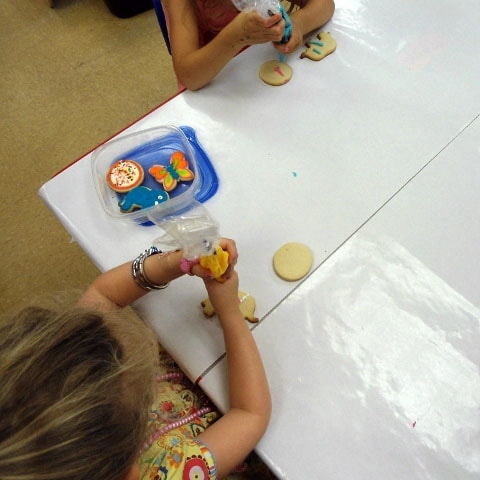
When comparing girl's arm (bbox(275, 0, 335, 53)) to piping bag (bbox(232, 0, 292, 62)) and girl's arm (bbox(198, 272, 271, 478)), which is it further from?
girl's arm (bbox(198, 272, 271, 478))

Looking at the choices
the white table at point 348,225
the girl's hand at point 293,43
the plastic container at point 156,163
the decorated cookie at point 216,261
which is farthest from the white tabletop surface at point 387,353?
the girl's hand at point 293,43

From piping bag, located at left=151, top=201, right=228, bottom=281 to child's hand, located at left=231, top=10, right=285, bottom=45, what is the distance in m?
0.38

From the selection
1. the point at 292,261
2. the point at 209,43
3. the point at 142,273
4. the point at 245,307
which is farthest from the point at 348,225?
the point at 209,43

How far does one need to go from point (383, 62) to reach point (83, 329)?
745mm

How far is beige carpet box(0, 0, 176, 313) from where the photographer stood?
1410mm

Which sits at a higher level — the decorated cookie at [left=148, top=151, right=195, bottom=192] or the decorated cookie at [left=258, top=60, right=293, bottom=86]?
the decorated cookie at [left=258, top=60, right=293, bottom=86]

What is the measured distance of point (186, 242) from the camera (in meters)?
0.62

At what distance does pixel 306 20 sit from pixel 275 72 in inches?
4.9

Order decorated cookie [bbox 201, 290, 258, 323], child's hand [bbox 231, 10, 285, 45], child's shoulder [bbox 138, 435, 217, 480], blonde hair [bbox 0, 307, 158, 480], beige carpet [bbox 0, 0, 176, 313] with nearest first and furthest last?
blonde hair [bbox 0, 307, 158, 480], child's shoulder [bbox 138, 435, 217, 480], decorated cookie [bbox 201, 290, 258, 323], child's hand [bbox 231, 10, 285, 45], beige carpet [bbox 0, 0, 176, 313]

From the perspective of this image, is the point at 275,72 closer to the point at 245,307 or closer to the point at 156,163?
the point at 156,163

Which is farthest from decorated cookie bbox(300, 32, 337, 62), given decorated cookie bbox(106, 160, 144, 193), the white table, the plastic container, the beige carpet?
the beige carpet

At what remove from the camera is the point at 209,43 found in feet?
2.79

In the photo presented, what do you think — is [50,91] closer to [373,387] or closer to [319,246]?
[319,246]

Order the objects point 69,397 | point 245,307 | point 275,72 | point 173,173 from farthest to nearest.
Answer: point 275,72
point 173,173
point 245,307
point 69,397
